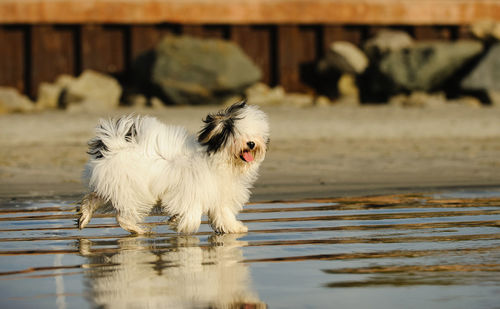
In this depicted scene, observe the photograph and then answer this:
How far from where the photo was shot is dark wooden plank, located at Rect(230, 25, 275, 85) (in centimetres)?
2191

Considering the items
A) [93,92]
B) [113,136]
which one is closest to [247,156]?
[113,136]

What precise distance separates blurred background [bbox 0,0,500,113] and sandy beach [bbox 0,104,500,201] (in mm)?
1001

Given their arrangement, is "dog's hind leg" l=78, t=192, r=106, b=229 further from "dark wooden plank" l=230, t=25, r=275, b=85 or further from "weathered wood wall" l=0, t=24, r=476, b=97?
"dark wooden plank" l=230, t=25, r=275, b=85

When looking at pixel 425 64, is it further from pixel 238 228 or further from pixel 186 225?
pixel 186 225

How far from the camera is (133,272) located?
21.0 ft

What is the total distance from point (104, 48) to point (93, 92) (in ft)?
5.08

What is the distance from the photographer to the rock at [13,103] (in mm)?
19609

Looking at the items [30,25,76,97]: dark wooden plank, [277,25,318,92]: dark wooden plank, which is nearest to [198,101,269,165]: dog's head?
[30,25,76,97]: dark wooden plank

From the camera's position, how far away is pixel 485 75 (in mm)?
20484

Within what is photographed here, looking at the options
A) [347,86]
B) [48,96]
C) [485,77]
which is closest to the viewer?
[48,96]

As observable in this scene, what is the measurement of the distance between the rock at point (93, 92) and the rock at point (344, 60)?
14.1 feet

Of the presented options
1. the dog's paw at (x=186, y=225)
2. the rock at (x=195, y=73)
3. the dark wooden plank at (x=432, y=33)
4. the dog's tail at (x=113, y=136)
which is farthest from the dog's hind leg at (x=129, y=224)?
the dark wooden plank at (x=432, y=33)

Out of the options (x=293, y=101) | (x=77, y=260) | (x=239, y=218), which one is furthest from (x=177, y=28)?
(x=77, y=260)

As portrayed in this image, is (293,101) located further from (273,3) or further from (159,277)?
(159,277)
